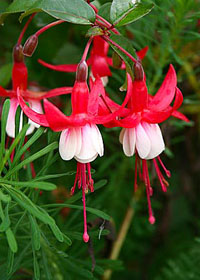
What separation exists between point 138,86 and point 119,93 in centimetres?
27

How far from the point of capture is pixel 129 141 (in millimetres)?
584

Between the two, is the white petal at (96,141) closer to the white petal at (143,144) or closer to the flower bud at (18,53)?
the white petal at (143,144)

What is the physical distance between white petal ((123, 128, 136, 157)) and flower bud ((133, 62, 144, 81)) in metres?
0.07

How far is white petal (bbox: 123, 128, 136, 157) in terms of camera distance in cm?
58

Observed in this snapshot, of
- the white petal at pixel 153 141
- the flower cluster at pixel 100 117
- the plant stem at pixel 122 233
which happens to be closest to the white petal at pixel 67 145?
the flower cluster at pixel 100 117

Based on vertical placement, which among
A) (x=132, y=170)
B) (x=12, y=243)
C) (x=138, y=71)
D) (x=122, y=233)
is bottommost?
(x=122, y=233)

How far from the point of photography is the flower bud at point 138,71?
1.88 ft

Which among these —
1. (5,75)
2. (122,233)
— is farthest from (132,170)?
(5,75)

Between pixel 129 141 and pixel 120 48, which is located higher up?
pixel 120 48

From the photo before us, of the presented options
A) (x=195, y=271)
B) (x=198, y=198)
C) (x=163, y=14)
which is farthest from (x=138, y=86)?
(x=198, y=198)

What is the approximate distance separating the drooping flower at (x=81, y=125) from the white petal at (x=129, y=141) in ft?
0.15

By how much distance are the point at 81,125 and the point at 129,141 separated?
0.07 meters

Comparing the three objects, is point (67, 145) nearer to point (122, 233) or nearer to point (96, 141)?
point (96, 141)

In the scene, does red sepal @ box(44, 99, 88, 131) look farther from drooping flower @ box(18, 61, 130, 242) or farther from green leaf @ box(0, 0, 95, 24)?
green leaf @ box(0, 0, 95, 24)
